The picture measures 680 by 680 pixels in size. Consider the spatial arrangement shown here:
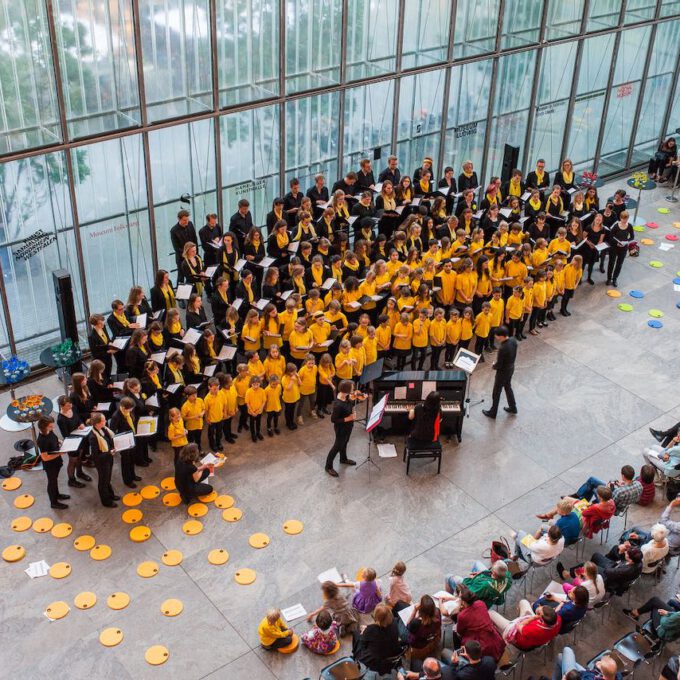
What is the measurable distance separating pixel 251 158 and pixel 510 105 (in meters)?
6.47

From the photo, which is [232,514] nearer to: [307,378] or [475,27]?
[307,378]

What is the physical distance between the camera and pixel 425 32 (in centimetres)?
1686

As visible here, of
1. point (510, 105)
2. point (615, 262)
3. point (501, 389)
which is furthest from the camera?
point (510, 105)

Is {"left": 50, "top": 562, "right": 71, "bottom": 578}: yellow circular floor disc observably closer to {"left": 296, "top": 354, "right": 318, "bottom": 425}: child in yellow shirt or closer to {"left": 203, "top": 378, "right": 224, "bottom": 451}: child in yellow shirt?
{"left": 203, "top": 378, "right": 224, "bottom": 451}: child in yellow shirt

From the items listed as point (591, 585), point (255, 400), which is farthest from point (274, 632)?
point (255, 400)

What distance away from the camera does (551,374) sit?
1462 centimetres

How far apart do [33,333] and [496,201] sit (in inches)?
343

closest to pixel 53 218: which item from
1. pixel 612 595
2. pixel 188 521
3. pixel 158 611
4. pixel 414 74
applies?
pixel 188 521

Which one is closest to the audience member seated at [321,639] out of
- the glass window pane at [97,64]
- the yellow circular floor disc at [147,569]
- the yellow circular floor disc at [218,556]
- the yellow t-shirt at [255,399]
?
the yellow circular floor disc at [218,556]

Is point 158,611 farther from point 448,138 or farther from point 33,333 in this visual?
point 448,138

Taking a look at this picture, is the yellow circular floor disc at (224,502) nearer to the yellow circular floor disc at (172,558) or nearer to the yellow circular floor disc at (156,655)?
the yellow circular floor disc at (172,558)

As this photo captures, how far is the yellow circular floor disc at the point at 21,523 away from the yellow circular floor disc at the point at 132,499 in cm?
117

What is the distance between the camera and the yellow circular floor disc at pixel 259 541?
1107 cm

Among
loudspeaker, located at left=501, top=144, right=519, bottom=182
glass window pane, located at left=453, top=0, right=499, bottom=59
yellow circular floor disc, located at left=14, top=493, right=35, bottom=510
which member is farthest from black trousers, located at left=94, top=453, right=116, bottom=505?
loudspeaker, located at left=501, top=144, right=519, bottom=182
